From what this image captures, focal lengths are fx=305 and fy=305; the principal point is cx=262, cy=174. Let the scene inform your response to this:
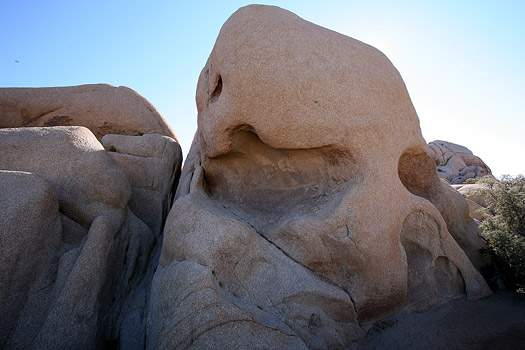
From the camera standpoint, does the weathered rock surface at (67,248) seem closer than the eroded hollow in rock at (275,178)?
Yes

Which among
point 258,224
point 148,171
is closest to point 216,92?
point 148,171

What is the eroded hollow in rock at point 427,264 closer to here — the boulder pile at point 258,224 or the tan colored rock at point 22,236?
the boulder pile at point 258,224

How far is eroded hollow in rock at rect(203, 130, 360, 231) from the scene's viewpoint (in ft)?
Answer: 13.8

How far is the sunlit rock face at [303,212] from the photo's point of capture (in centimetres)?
328

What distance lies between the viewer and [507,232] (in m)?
4.54

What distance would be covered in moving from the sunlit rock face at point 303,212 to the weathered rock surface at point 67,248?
0.62 m

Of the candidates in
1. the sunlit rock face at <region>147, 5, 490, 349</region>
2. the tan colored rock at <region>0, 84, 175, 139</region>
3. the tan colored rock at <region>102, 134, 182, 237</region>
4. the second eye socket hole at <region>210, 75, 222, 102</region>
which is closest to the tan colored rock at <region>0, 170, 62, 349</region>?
the sunlit rock face at <region>147, 5, 490, 349</region>

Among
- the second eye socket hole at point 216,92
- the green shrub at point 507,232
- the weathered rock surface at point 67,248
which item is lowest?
the weathered rock surface at point 67,248

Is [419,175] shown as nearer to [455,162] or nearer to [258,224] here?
Answer: [258,224]

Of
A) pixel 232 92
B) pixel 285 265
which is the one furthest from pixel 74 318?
pixel 232 92

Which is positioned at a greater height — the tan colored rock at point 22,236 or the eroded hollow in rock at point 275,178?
the eroded hollow in rock at point 275,178

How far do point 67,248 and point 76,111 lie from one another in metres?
4.87

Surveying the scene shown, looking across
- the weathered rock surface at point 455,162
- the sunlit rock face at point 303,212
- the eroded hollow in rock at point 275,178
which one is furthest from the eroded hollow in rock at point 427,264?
the weathered rock surface at point 455,162

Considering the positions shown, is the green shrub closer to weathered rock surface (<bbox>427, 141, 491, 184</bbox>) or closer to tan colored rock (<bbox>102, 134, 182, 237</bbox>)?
tan colored rock (<bbox>102, 134, 182, 237</bbox>)
